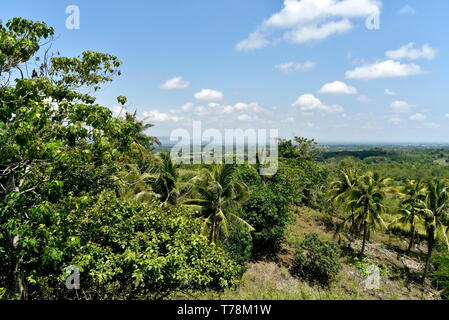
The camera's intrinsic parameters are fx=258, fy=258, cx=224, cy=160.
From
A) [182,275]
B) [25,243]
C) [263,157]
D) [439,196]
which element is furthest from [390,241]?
[25,243]

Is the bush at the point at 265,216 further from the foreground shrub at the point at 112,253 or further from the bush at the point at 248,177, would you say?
the foreground shrub at the point at 112,253

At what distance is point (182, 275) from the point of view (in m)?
5.56

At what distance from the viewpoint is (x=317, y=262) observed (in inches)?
635

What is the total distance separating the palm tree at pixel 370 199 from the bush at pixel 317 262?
5269mm

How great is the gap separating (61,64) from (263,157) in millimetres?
21483

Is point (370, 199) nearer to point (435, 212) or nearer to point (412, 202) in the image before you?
point (412, 202)

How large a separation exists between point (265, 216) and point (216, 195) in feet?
17.6

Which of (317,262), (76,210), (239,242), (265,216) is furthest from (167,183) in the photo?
(317,262)

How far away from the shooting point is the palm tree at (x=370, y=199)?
2009 centimetres

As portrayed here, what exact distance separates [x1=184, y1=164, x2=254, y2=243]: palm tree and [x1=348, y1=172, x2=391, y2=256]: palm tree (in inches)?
464

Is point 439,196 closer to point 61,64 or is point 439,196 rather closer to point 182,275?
point 182,275

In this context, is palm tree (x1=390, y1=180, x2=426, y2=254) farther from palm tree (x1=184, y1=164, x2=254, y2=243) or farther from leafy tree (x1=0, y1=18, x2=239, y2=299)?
leafy tree (x1=0, y1=18, x2=239, y2=299)

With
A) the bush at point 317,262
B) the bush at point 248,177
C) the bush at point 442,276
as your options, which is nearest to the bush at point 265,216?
the bush at point 248,177

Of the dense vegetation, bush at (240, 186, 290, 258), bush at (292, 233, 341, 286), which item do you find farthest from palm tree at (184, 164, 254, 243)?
bush at (292, 233, 341, 286)
